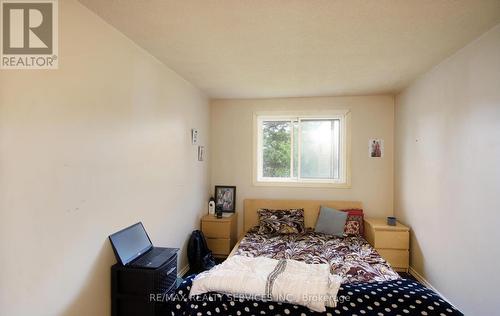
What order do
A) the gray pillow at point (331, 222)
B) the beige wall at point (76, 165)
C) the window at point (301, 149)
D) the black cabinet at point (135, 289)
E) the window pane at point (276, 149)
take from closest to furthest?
the beige wall at point (76, 165) → the black cabinet at point (135, 289) → the gray pillow at point (331, 222) → the window at point (301, 149) → the window pane at point (276, 149)

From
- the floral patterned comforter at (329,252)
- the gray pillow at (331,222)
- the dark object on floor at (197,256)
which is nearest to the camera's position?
the floral patterned comforter at (329,252)

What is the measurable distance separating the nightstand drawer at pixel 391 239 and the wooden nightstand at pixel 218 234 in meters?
1.86

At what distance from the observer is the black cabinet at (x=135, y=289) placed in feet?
5.95

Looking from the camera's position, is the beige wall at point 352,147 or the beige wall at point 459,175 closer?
the beige wall at point 459,175

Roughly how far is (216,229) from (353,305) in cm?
246

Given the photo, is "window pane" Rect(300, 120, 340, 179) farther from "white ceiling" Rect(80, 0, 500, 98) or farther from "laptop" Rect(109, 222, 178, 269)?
"laptop" Rect(109, 222, 178, 269)

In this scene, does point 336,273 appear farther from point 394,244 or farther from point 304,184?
point 304,184

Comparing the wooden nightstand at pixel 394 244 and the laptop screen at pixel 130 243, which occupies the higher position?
the laptop screen at pixel 130 243

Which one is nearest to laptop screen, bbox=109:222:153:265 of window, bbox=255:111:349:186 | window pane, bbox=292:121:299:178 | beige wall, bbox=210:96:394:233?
beige wall, bbox=210:96:394:233

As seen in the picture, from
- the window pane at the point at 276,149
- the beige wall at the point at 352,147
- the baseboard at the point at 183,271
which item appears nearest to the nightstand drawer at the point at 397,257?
the beige wall at the point at 352,147

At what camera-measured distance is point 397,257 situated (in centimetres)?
319

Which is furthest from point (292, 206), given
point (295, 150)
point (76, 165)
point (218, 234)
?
point (76, 165)

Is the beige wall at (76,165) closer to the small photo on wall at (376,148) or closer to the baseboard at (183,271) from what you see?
the baseboard at (183,271)

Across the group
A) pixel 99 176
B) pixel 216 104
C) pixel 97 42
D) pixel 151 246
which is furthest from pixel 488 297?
pixel 216 104
